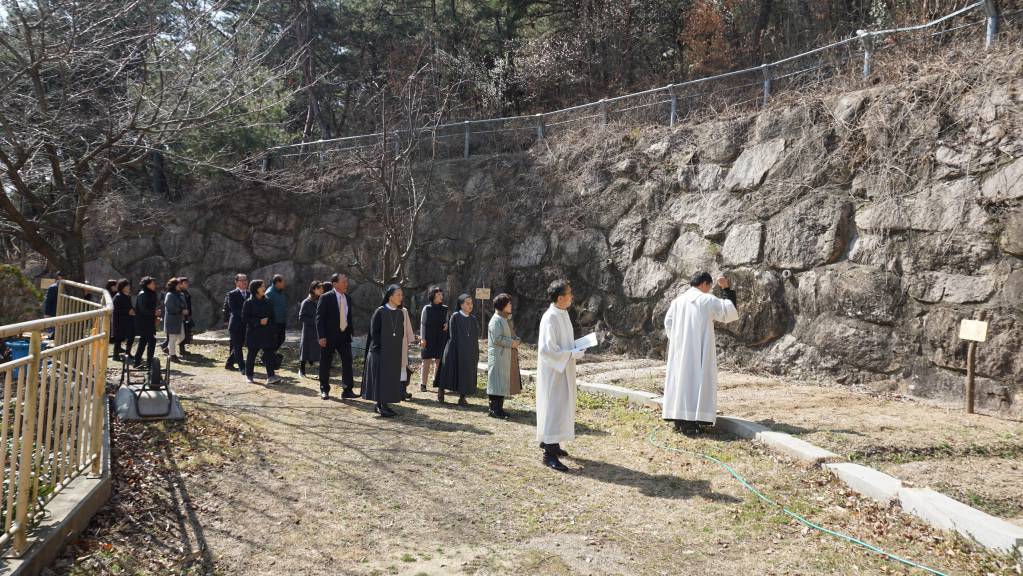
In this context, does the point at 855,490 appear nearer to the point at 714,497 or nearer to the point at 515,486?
the point at 714,497

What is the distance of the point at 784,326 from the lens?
37.7 ft

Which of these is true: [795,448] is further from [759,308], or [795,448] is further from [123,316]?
[123,316]

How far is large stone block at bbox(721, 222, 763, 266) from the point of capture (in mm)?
12008

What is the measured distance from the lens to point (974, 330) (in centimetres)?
819

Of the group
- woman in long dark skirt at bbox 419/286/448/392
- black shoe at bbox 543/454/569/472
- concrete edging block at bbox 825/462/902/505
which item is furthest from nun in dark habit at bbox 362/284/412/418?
concrete edging block at bbox 825/462/902/505

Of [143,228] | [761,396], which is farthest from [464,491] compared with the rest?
[143,228]

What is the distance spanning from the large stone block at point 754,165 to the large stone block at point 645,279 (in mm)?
2029

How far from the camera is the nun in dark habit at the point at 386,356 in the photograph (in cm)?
870

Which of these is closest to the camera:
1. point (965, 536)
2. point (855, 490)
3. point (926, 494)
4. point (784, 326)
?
point (965, 536)

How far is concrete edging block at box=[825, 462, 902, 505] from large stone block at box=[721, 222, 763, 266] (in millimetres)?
6363

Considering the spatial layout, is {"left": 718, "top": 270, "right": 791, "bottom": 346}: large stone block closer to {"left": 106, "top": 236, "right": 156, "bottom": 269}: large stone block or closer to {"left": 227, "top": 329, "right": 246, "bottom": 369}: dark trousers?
{"left": 227, "top": 329, "right": 246, "bottom": 369}: dark trousers

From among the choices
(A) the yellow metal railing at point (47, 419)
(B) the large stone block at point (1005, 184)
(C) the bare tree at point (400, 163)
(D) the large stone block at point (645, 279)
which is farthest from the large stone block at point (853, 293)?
(A) the yellow metal railing at point (47, 419)

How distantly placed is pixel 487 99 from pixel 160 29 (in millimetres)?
13166

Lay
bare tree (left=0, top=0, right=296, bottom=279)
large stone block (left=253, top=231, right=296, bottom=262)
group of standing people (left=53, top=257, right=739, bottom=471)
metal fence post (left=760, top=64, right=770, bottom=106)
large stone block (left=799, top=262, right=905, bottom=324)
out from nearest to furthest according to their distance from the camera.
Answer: group of standing people (left=53, top=257, right=739, bottom=471) → bare tree (left=0, top=0, right=296, bottom=279) → large stone block (left=799, top=262, right=905, bottom=324) → metal fence post (left=760, top=64, right=770, bottom=106) → large stone block (left=253, top=231, right=296, bottom=262)
